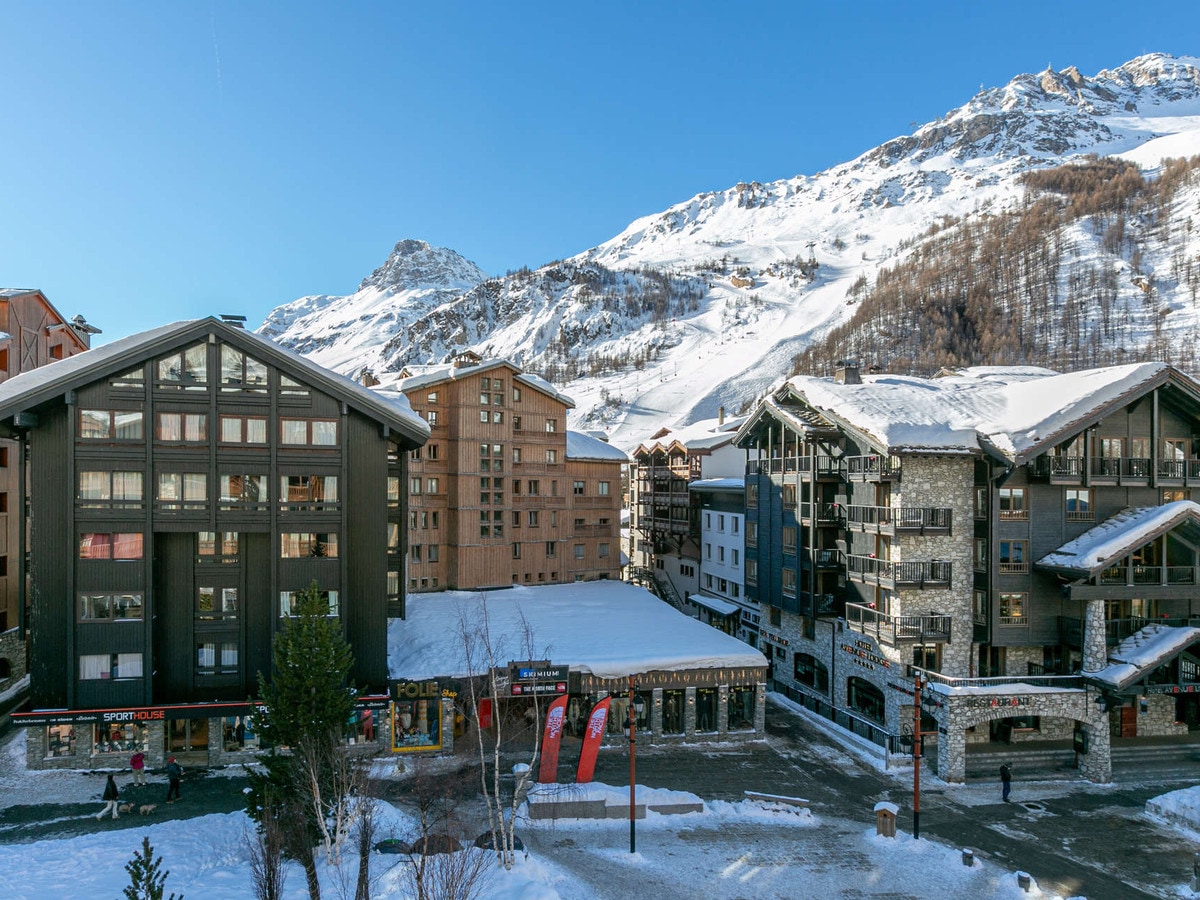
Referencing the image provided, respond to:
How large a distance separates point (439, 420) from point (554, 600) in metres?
13.8

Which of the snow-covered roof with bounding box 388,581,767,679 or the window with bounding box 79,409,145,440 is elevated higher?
the window with bounding box 79,409,145,440

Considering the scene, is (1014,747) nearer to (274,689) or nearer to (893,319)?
(274,689)

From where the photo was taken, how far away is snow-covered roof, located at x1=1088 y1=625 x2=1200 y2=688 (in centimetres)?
2991

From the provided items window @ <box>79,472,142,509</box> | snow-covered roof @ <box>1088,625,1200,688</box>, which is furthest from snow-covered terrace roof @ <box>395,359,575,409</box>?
snow-covered roof @ <box>1088,625,1200,688</box>

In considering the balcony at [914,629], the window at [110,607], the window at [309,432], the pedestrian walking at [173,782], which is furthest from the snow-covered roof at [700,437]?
the pedestrian walking at [173,782]

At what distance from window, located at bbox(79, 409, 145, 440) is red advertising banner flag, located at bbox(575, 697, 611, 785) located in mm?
21173

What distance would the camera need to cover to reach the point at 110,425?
29.2 m

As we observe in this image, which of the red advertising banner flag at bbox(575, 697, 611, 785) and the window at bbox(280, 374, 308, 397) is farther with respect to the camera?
the window at bbox(280, 374, 308, 397)

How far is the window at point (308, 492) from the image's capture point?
30609mm

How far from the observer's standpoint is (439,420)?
47.5 meters

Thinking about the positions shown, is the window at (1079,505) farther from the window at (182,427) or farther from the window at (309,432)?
the window at (182,427)

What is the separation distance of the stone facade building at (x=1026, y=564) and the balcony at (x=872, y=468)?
0.31 ft

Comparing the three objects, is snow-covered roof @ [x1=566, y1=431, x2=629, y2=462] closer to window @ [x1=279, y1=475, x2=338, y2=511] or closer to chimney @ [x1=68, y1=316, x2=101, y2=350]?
window @ [x1=279, y1=475, x2=338, y2=511]

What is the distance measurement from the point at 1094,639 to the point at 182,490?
127 feet
